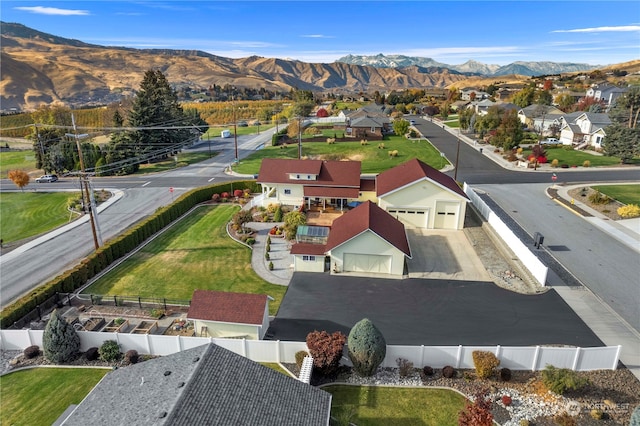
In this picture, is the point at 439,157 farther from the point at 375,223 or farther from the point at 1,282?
the point at 1,282

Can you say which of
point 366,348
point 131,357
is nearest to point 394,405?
point 366,348

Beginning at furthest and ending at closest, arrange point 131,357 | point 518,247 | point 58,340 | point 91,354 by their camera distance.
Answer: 1. point 518,247
2. point 91,354
3. point 131,357
4. point 58,340

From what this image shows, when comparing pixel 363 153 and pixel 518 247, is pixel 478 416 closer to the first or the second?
pixel 518 247

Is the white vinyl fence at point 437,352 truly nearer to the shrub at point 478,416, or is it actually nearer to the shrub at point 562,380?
the shrub at point 562,380

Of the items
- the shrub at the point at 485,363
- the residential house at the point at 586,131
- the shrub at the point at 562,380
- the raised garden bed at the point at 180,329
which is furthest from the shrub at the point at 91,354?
the residential house at the point at 586,131

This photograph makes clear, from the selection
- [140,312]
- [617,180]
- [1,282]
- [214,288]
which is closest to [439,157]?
[617,180]
